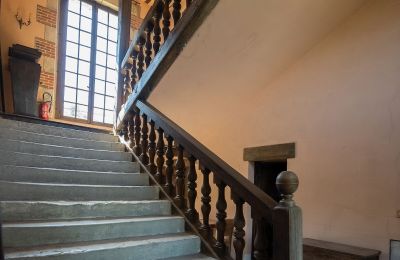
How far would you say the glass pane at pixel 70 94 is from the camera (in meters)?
5.60

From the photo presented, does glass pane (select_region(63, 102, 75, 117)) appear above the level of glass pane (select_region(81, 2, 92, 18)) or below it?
below

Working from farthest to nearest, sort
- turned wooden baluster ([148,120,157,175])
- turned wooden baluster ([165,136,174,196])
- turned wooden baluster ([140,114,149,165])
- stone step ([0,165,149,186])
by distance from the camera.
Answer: turned wooden baluster ([140,114,149,165]), turned wooden baluster ([148,120,157,175]), turned wooden baluster ([165,136,174,196]), stone step ([0,165,149,186])

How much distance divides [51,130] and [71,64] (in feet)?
9.59

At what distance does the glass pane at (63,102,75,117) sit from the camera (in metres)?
5.57

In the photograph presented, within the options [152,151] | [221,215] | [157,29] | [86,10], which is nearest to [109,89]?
[86,10]

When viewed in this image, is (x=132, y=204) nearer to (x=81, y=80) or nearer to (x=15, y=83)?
(x=15, y=83)

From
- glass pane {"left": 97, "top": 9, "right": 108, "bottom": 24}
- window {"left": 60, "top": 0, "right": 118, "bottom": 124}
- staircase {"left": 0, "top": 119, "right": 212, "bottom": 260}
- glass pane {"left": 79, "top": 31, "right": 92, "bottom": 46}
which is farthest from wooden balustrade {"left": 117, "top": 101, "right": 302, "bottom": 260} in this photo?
glass pane {"left": 97, "top": 9, "right": 108, "bottom": 24}

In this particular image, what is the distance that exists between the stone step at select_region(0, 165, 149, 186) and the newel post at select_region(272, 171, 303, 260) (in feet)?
4.80

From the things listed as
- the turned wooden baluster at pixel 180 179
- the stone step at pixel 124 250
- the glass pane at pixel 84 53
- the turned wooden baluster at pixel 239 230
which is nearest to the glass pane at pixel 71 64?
the glass pane at pixel 84 53

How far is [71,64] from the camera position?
5715 mm

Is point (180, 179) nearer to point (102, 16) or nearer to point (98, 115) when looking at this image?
point (98, 115)

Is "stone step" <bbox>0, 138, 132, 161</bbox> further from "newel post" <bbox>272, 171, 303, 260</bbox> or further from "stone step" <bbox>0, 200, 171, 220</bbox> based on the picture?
"newel post" <bbox>272, 171, 303, 260</bbox>

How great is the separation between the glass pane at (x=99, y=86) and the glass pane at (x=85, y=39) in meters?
0.67

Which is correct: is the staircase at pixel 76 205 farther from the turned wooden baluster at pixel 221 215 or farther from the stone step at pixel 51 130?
the turned wooden baluster at pixel 221 215
